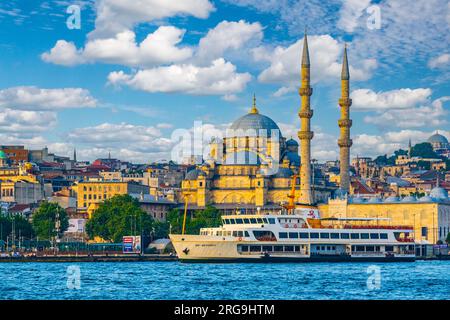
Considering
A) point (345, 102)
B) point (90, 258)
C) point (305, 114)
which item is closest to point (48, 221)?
point (90, 258)

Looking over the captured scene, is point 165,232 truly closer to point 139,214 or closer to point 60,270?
point 139,214

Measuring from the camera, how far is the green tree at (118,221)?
82.8 m

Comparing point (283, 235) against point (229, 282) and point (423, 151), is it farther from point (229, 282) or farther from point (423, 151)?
point (423, 151)

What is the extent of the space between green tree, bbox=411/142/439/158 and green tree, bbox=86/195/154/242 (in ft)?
297

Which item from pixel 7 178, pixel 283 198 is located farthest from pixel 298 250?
pixel 7 178

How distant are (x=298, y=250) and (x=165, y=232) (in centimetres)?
2710

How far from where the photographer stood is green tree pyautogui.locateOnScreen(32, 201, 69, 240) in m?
84.6

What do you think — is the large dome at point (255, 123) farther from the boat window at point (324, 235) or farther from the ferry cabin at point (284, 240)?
the boat window at point (324, 235)

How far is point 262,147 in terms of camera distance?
10581cm

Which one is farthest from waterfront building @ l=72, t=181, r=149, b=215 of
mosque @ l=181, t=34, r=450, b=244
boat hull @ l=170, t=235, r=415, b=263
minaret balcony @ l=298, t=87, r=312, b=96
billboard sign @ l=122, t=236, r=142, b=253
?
boat hull @ l=170, t=235, r=415, b=263

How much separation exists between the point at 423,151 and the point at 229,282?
134 metres

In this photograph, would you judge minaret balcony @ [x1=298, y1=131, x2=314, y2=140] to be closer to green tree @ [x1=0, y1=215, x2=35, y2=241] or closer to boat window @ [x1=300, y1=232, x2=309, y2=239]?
green tree @ [x1=0, y1=215, x2=35, y2=241]

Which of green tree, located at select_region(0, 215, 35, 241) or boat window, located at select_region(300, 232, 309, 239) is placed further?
green tree, located at select_region(0, 215, 35, 241)

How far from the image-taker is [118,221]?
84688 mm
